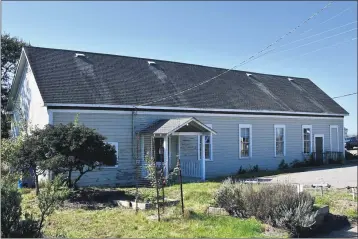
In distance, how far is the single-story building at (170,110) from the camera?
66.8ft

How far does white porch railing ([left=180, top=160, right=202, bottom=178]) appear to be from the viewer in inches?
883

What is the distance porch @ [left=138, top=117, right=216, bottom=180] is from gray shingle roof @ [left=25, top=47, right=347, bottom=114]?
1.75 metres

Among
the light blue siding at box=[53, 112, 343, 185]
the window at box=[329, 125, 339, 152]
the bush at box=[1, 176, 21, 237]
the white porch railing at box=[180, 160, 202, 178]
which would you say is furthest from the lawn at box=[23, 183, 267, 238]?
the window at box=[329, 125, 339, 152]

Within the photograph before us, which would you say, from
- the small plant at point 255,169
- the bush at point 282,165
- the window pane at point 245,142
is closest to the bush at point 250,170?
the small plant at point 255,169

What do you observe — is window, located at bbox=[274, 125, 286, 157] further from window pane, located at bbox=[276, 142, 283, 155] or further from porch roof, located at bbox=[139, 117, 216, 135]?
porch roof, located at bbox=[139, 117, 216, 135]

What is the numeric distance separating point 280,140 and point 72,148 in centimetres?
1726

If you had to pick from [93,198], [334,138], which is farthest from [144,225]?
[334,138]

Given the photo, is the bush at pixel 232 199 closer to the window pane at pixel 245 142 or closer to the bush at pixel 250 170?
the bush at pixel 250 170

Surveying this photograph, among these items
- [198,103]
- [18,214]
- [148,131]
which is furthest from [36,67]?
[18,214]

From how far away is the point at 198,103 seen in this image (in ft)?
79.5

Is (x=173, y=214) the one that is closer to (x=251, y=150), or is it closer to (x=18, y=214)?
(x=18, y=214)

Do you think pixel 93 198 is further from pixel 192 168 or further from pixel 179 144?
pixel 179 144

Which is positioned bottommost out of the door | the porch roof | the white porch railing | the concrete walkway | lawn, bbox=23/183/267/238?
the concrete walkway

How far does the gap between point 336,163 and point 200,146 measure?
13294 millimetres
